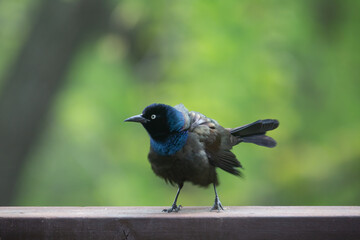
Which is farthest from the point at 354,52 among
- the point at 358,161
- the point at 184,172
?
the point at 184,172

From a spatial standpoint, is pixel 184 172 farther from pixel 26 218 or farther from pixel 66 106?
pixel 66 106

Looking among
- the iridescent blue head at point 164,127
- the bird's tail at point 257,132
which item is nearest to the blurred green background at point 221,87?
the bird's tail at point 257,132

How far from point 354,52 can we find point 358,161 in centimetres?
123

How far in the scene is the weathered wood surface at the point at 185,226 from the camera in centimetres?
282

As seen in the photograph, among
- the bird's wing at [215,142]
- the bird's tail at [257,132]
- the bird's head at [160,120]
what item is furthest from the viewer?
the bird's tail at [257,132]

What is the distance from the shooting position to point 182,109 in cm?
374

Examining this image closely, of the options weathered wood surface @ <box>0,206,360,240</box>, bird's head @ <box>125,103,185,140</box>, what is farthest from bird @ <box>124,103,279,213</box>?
weathered wood surface @ <box>0,206,360,240</box>

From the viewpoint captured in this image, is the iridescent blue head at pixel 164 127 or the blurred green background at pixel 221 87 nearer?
the iridescent blue head at pixel 164 127

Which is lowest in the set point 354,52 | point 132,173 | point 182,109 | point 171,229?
point 132,173

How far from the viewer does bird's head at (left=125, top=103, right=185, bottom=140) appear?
350 centimetres

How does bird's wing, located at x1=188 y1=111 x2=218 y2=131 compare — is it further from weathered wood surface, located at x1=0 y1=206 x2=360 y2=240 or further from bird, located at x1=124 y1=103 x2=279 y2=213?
weathered wood surface, located at x1=0 y1=206 x2=360 y2=240

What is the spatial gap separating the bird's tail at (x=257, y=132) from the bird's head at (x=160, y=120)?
639mm

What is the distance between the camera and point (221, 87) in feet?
22.8

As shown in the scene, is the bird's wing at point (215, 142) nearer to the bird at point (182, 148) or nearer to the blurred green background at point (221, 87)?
the bird at point (182, 148)
